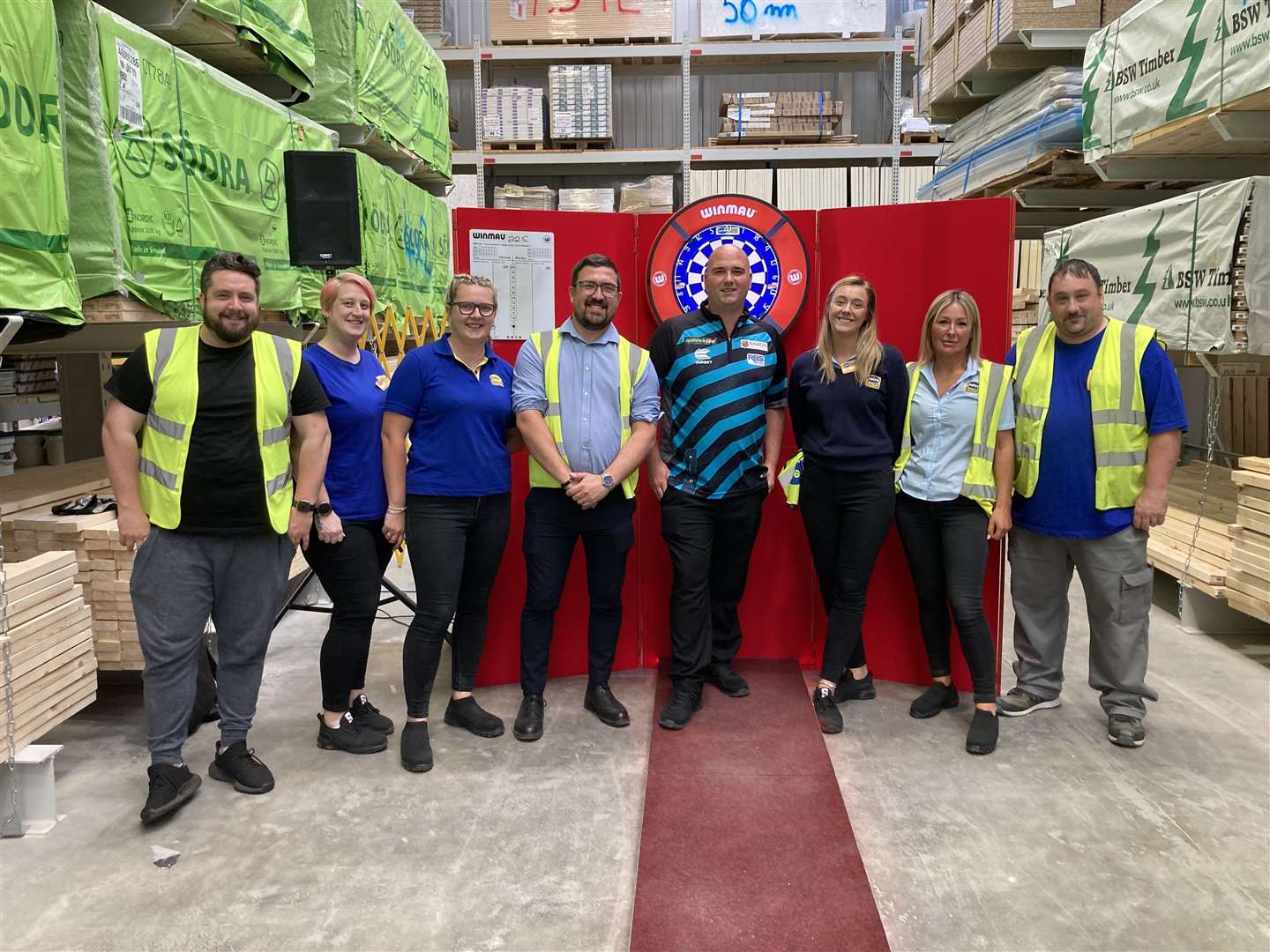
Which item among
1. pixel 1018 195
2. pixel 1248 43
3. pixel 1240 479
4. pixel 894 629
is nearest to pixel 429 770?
pixel 894 629

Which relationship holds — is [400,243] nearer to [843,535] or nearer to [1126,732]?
[843,535]

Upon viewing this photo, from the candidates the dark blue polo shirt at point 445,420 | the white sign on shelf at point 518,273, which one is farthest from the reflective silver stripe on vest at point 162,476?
the white sign on shelf at point 518,273

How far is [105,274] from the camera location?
3.38 metres

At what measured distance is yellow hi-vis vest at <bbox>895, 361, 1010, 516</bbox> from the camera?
342cm

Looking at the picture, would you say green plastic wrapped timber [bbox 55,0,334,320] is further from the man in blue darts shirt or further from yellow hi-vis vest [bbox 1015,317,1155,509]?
yellow hi-vis vest [bbox 1015,317,1155,509]

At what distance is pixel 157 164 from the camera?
3.65 meters

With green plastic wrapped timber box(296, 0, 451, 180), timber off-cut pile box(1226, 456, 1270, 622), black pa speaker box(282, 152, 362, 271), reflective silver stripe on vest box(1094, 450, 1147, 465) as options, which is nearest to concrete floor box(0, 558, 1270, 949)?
timber off-cut pile box(1226, 456, 1270, 622)

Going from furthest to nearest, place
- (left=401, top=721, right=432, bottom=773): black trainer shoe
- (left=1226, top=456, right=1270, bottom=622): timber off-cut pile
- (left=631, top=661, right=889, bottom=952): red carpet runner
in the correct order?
(left=1226, top=456, right=1270, bottom=622): timber off-cut pile
(left=401, top=721, right=432, bottom=773): black trainer shoe
(left=631, top=661, right=889, bottom=952): red carpet runner

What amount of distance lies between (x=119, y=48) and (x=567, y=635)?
2.89 metres

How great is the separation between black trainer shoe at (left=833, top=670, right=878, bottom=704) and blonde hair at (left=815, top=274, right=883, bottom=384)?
1.32 meters

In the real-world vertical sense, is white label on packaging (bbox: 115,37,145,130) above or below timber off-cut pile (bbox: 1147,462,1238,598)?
above

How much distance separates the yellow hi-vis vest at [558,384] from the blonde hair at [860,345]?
68cm

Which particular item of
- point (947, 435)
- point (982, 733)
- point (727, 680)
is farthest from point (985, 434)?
point (727, 680)

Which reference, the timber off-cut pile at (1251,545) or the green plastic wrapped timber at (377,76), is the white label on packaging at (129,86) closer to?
the green plastic wrapped timber at (377,76)
